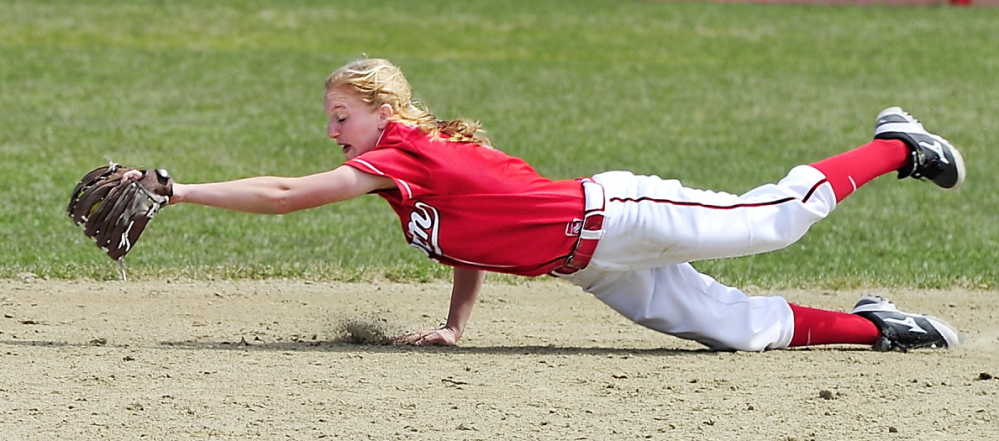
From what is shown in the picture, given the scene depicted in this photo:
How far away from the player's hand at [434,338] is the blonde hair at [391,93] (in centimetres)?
79

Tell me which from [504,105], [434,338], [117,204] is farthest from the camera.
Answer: [504,105]

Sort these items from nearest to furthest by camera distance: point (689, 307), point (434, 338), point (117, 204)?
point (117, 204)
point (689, 307)
point (434, 338)

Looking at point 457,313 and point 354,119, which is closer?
point 354,119

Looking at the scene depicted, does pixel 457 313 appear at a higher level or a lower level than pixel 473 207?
lower

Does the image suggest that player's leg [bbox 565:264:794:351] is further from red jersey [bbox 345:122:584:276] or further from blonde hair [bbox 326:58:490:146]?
blonde hair [bbox 326:58:490:146]

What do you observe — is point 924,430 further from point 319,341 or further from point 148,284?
point 148,284

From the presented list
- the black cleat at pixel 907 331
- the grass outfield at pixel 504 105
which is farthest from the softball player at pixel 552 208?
the grass outfield at pixel 504 105

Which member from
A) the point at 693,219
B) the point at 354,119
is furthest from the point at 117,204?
the point at 693,219

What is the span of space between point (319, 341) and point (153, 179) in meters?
1.15

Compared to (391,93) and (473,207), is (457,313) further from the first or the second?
(391,93)

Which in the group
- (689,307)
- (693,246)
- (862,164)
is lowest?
(689,307)

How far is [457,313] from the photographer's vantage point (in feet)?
16.5

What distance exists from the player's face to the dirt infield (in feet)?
2.56

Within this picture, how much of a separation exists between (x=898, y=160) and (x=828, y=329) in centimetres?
70
